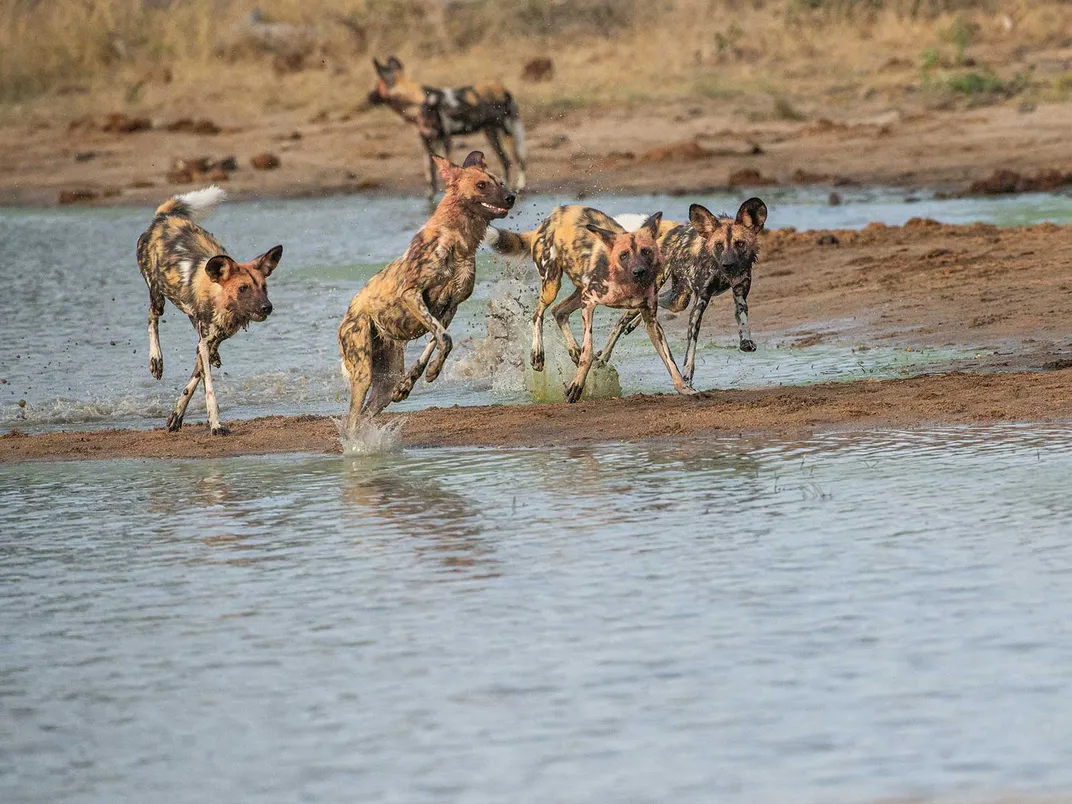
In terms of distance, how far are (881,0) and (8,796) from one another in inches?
1039

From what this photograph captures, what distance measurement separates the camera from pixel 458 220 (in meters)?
8.82

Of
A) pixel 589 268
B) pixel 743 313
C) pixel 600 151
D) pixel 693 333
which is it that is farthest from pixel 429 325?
pixel 600 151

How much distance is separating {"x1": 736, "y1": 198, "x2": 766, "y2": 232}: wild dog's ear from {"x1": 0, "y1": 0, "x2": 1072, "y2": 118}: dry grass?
13.7 metres

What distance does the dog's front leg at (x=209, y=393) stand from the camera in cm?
948

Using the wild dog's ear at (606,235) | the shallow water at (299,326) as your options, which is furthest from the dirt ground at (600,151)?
the wild dog's ear at (606,235)

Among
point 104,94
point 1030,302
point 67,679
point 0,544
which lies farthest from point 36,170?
point 67,679

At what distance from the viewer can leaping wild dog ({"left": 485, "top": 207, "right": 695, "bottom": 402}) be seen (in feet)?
30.7

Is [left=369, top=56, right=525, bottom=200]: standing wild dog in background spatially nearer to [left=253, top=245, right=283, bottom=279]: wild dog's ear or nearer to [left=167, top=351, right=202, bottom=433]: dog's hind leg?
[left=167, top=351, right=202, bottom=433]: dog's hind leg

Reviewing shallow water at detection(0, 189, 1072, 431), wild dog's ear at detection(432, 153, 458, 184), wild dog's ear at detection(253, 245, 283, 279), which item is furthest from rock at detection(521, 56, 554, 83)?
wild dog's ear at detection(432, 153, 458, 184)

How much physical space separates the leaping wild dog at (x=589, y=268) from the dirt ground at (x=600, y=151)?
10.0 m

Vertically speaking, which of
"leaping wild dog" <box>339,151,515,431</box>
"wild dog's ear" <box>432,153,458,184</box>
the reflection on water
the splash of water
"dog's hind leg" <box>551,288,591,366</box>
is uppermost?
"wild dog's ear" <box>432,153,458,184</box>

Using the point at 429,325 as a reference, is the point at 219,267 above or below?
above

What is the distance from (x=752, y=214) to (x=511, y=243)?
1269mm

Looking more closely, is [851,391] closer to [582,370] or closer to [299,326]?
[582,370]
